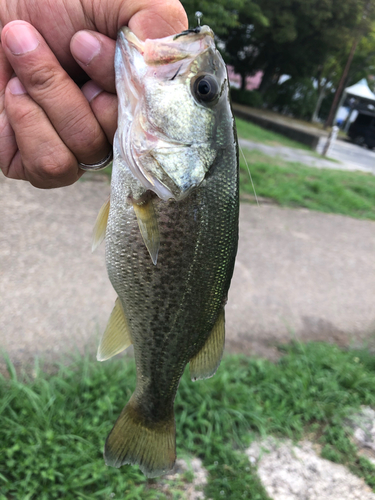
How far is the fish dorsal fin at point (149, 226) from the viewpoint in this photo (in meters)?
1.28

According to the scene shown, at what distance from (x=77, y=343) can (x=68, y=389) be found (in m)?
0.63

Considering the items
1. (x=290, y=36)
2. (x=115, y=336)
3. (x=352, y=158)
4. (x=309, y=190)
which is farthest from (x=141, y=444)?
(x=290, y=36)

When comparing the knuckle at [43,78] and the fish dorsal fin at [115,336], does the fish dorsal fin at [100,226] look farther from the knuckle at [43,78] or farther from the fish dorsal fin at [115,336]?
the knuckle at [43,78]

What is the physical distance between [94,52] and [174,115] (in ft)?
1.14

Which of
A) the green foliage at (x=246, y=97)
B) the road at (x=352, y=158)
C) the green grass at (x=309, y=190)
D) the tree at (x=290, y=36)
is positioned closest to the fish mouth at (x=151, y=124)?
the green grass at (x=309, y=190)

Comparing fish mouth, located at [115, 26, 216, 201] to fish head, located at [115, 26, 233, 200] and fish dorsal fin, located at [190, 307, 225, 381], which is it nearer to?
fish head, located at [115, 26, 233, 200]

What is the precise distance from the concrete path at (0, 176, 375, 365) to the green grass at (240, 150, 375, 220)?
1132mm

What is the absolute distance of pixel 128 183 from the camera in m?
1.33

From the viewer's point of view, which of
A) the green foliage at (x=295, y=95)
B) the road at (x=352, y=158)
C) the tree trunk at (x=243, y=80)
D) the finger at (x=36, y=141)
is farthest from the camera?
the green foliage at (x=295, y=95)

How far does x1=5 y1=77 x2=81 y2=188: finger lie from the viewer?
135 centimetres

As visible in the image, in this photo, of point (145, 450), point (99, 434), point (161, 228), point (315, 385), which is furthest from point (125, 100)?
point (315, 385)

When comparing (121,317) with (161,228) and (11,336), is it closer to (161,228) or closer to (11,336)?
(161,228)

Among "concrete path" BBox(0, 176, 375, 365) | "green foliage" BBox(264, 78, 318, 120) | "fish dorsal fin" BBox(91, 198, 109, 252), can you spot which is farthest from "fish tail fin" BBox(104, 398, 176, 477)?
"green foliage" BBox(264, 78, 318, 120)

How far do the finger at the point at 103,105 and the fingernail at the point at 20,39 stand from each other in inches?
9.3
